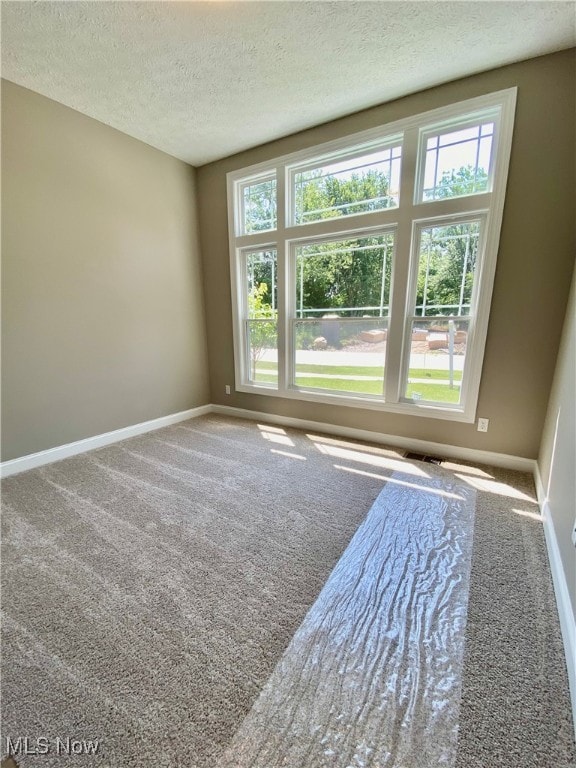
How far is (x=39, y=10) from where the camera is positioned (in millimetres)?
1767

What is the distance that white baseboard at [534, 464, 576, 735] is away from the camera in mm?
1057

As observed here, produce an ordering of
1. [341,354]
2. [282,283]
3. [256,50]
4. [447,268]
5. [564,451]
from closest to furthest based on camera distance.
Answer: [564,451], [256,50], [447,268], [341,354], [282,283]

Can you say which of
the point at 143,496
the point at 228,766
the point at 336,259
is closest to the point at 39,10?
the point at 336,259

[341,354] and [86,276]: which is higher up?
[86,276]

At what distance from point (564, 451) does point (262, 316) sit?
295 cm

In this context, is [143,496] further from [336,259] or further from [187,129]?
[187,129]

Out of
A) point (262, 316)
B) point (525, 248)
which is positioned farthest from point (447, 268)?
point (262, 316)

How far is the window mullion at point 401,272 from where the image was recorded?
2607mm

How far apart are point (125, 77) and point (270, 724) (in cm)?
372

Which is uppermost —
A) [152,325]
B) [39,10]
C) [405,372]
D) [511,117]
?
[39,10]

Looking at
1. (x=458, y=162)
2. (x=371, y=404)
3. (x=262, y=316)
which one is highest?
(x=458, y=162)

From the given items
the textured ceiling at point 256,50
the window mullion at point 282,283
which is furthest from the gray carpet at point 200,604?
the textured ceiling at point 256,50

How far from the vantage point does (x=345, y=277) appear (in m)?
3.13

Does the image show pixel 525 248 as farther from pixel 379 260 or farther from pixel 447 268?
pixel 379 260
